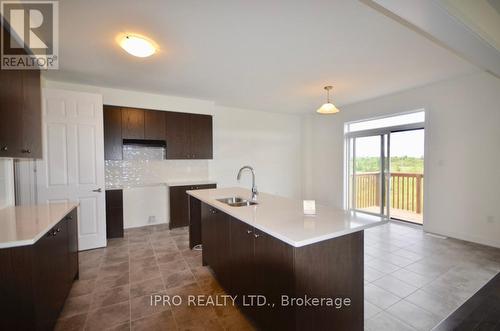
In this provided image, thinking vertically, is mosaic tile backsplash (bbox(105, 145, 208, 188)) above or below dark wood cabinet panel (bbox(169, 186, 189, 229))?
above

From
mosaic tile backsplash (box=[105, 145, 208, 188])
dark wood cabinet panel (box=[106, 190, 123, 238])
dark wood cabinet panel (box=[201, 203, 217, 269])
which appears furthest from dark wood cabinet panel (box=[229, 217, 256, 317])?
mosaic tile backsplash (box=[105, 145, 208, 188])

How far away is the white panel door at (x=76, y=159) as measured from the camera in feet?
10.2

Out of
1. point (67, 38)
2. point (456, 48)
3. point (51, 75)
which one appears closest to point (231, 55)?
point (67, 38)

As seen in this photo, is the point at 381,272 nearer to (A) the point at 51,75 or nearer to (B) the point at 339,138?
(B) the point at 339,138

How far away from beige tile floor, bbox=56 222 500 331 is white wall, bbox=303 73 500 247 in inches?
15.2

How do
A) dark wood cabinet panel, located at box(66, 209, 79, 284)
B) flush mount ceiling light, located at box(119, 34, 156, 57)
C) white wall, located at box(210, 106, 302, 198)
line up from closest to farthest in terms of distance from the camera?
1. dark wood cabinet panel, located at box(66, 209, 79, 284)
2. flush mount ceiling light, located at box(119, 34, 156, 57)
3. white wall, located at box(210, 106, 302, 198)

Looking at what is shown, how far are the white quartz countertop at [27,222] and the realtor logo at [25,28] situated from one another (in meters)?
1.20

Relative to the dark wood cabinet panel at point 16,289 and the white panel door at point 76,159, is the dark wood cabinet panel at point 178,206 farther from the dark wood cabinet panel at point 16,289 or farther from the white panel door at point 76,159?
the dark wood cabinet panel at point 16,289

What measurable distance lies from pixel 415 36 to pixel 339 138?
3.40m

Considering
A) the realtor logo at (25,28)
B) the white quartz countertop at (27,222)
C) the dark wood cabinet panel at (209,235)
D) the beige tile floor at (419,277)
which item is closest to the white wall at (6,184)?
the white quartz countertop at (27,222)

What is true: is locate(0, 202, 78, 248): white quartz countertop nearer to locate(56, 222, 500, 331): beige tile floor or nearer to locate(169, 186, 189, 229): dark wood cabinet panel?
A: locate(56, 222, 500, 331): beige tile floor

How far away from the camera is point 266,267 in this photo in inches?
59.7

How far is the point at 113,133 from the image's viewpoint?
3914 mm

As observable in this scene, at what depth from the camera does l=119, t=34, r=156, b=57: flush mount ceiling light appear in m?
2.32
